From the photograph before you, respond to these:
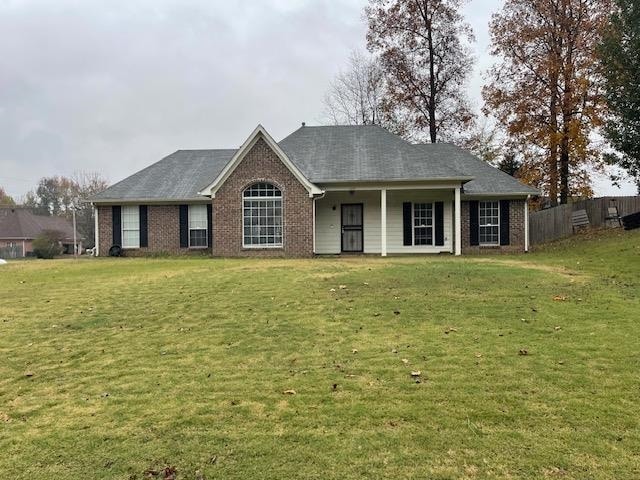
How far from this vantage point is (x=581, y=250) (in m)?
19.5

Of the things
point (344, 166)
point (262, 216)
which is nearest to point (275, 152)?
point (262, 216)

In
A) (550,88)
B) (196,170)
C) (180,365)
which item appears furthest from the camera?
(550,88)

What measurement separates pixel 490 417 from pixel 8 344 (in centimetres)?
628

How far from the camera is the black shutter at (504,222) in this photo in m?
21.1

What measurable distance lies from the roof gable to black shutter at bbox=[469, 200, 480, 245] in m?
6.60

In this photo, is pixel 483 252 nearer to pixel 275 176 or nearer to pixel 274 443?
pixel 275 176

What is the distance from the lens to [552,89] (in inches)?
1092

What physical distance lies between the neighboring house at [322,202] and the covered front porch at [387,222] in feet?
0.13

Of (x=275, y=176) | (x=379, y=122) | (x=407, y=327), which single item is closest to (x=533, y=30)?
(x=379, y=122)

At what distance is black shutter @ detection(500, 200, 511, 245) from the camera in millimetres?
21077

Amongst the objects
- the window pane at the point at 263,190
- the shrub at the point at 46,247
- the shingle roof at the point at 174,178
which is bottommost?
the shrub at the point at 46,247

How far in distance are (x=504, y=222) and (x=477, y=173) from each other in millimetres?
2485

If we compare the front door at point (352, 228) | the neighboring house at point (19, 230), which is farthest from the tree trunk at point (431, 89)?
the neighboring house at point (19, 230)

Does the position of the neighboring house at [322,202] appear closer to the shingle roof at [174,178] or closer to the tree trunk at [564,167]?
the shingle roof at [174,178]
